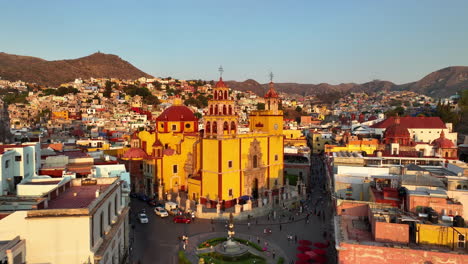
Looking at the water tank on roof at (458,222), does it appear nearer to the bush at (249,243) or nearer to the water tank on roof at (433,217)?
the water tank on roof at (433,217)

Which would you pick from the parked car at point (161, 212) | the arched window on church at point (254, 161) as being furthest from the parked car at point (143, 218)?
the arched window on church at point (254, 161)

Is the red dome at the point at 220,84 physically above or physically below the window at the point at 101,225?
above

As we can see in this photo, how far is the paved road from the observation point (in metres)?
20.9

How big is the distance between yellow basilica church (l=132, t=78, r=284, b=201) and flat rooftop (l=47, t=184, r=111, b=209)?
1388cm

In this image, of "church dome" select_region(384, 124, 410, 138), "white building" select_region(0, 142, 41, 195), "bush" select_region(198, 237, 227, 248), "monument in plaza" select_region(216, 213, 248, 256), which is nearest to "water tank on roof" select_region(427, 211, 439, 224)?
"monument in plaza" select_region(216, 213, 248, 256)

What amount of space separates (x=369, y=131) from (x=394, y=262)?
48734 mm

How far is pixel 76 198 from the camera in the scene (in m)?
14.3

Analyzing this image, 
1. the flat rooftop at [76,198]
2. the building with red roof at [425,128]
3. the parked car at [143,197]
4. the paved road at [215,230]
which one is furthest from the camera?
the building with red roof at [425,128]

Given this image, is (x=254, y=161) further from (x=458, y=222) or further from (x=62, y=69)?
(x=62, y=69)

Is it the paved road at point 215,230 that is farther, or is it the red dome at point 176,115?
the red dome at point 176,115

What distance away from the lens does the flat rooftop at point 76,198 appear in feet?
43.0

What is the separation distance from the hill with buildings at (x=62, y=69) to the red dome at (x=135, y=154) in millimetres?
111585

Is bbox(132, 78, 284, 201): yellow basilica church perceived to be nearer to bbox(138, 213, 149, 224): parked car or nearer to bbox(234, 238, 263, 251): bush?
bbox(138, 213, 149, 224): parked car

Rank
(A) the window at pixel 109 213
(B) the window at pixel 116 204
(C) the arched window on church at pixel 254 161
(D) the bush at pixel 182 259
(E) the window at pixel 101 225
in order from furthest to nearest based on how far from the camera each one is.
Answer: (C) the arched window on church at pixel 254 161 → (D) the bush at pixel 182 259 → (B) the window at pixel 116 204 → (A) the window at pixel 109 213 → (E) the window at pixel 101 225
